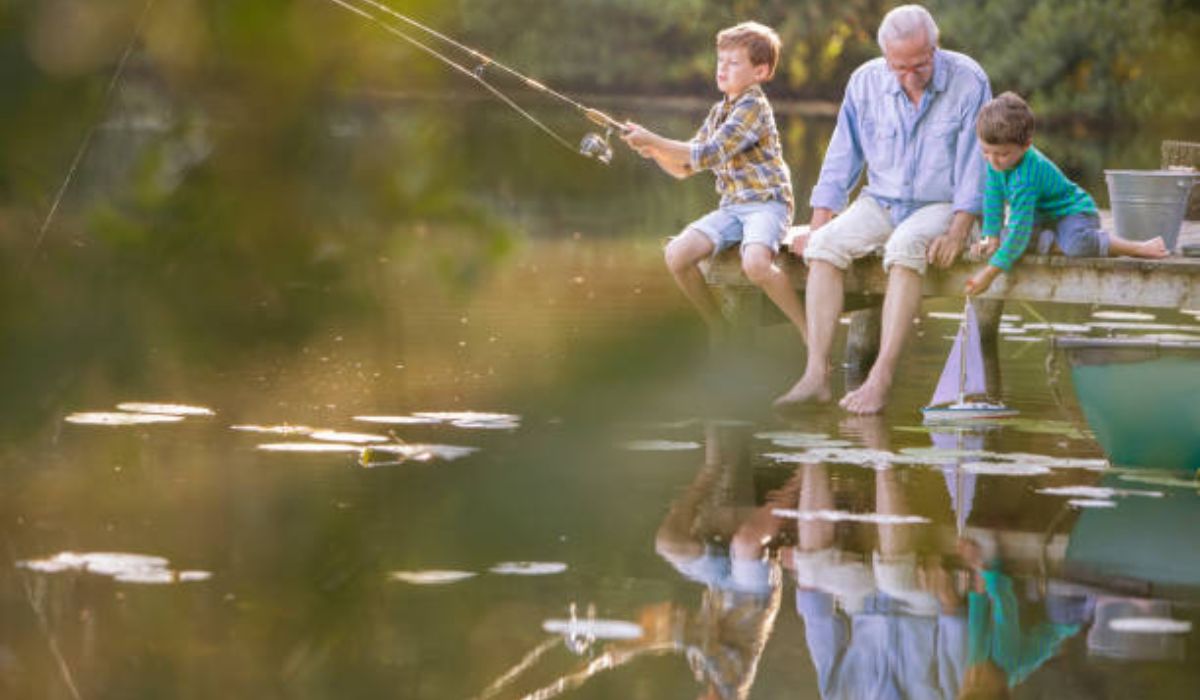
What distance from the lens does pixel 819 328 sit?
8148mm

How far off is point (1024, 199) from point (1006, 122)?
0.34m

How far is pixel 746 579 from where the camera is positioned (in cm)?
511

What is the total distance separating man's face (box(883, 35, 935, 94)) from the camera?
8.00 metres

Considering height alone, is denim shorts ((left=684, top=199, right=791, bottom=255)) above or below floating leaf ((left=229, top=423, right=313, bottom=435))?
above

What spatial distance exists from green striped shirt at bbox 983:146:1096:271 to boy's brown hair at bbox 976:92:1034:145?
0.47ft

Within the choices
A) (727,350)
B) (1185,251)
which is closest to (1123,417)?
(1185,251)

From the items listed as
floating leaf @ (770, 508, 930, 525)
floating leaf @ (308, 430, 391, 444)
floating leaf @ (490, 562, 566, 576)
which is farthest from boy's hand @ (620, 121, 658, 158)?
floating leaf @ (490, 562, 566, 576)

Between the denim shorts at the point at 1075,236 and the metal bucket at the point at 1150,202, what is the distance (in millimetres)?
310

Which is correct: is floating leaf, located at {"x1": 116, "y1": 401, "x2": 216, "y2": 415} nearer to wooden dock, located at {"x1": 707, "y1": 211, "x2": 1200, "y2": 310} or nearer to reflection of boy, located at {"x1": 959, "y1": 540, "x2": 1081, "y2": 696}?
wooden dock, located at {"x1": 707, "y1": 211, "x2": 1200, "y2": 310}

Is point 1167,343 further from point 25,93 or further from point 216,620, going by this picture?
point 25,93

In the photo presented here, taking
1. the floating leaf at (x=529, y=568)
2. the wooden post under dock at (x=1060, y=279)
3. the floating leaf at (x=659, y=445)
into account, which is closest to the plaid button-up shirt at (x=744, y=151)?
the wooden post under dock at (x=1060, y=279)

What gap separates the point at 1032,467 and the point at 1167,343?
53 cm

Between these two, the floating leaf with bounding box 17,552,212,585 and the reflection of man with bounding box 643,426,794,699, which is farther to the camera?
the floating leaf with bounding box 17,552,212,585

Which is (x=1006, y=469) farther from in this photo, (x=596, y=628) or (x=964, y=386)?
(x=596, y=628)
